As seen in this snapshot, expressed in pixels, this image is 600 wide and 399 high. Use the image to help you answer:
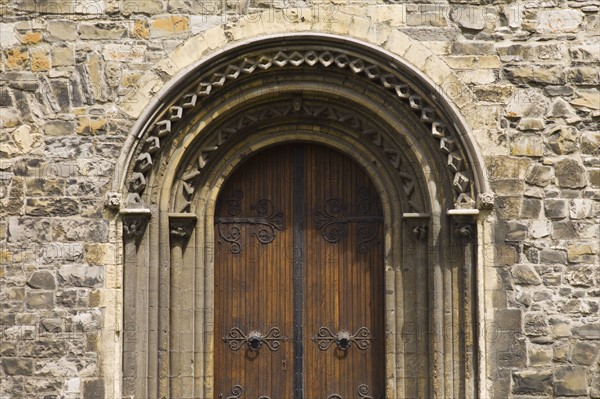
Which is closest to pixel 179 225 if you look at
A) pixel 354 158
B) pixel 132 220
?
pixel 132 220

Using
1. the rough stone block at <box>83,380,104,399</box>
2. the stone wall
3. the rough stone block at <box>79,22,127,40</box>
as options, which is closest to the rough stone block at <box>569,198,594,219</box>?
the stone wall

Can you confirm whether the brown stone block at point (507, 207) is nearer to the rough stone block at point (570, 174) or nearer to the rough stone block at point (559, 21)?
the rough stone block at point (570, 174)

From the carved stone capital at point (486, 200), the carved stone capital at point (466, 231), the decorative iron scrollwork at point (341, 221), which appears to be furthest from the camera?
the decorative iron scrollwork at point (341, 221)

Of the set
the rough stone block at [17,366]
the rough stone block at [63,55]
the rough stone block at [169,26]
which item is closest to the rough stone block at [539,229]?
the rough stone block at [169,26]

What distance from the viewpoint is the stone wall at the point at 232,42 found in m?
9.91

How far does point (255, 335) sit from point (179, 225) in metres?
1.34

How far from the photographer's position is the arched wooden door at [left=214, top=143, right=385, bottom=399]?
1067 centimetres

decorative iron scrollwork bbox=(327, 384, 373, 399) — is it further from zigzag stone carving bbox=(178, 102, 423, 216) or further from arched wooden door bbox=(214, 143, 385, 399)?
zigzag stone carving bbox=(178, 102, 423, 216)

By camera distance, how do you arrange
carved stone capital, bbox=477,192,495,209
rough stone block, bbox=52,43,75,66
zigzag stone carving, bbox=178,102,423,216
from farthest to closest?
zigzag stone carving, bbox=178,102,423,216
rough stone block, bbox=52,43,75,66
carved stone capital, bbox=477,192,495,209

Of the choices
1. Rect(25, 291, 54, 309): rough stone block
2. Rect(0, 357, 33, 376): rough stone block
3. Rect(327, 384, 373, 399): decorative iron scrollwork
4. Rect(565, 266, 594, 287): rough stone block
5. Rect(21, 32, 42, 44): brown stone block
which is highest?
Rect(21, 32, 42, 44): brown stone block

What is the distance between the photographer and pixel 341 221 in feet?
35.5

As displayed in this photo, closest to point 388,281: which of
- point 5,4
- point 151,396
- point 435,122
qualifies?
point 435,122

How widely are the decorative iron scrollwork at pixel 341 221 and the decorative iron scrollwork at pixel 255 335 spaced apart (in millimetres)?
1076

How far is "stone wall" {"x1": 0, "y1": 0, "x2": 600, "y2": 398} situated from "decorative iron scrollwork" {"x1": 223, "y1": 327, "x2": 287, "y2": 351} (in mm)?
1272
